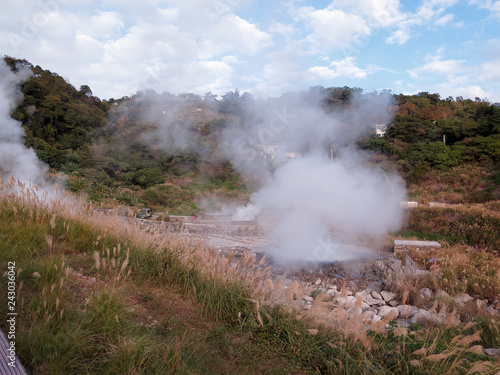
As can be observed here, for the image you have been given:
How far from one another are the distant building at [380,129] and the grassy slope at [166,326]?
25.3m

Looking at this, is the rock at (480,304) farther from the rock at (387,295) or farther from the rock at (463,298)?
the rock at (387,295)

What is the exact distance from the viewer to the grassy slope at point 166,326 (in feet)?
6.25

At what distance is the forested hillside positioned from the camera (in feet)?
62.3

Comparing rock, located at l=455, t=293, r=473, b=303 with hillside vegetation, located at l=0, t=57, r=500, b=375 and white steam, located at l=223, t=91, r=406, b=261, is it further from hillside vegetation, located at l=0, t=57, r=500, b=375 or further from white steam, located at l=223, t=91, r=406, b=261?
white steam, located at l=223, t=91, r=406, b=261

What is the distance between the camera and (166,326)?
2539 mm

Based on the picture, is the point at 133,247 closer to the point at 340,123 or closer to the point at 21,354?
the point at 21,354

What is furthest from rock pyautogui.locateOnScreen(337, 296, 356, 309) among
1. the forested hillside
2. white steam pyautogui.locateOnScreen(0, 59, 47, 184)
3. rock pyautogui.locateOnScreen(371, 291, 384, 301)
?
the forested hillside

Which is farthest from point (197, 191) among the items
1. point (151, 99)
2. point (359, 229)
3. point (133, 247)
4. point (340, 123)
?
point (133, 247)

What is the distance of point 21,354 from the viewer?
1768mm

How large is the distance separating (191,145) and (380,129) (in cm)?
1582

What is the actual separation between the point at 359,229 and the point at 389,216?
1831 mm

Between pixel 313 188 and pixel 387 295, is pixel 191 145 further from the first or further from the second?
pixel 387 295

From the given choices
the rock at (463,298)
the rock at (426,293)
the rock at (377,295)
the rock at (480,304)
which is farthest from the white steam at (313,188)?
the rock at (480,304)

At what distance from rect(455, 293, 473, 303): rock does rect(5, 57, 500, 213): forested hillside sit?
1107 centimetres
